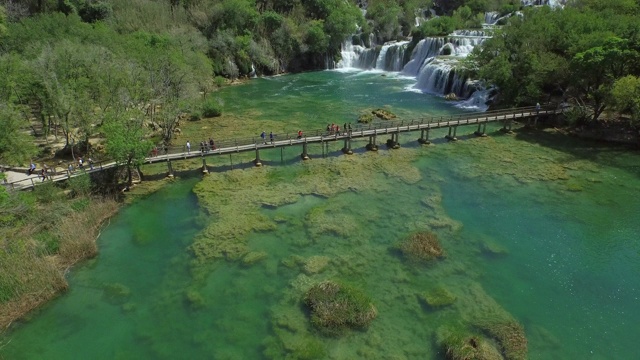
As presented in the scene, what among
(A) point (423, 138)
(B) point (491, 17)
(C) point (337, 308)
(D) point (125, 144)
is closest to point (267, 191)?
A: (D) point (125, 144)

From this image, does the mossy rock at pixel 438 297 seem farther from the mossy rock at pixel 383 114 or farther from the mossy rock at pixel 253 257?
the mossy rock at pixel 383 114

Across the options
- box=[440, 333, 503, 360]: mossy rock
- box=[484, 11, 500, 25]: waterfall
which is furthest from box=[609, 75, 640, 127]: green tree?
box=[484, 11, 500, 25]: waterfall

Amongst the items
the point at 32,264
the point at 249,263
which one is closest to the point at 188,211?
the point at 249,263

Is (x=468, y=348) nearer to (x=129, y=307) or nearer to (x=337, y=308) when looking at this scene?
(x=337, y=308)

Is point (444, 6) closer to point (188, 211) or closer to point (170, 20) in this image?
point (170, 20)

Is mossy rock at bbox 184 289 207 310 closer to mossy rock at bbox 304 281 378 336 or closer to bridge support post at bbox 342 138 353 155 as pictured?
mossy rock at bbox 304 281 378 336
